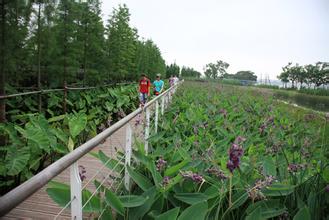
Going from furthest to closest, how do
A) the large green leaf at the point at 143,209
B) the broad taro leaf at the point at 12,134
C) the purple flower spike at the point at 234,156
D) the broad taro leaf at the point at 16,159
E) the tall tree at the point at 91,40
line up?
the tall tree at the point at 91,40
the broad taro leaf at the point at 12,134
the broad taro leaf at the point at 16,159
the large green leaf at the point at 143,209
the purple flower spike at the point at 234,156

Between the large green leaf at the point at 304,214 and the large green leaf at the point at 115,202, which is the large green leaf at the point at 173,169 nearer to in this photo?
the large green leaf at the point at 115,202

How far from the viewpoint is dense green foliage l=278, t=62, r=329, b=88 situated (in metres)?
52.0

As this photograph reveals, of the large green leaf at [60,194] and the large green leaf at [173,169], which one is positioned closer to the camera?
the large green leaf at [60,194]

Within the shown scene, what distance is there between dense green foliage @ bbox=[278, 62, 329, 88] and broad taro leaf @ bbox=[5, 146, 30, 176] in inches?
2221

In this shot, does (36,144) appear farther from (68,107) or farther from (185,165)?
(68,107)

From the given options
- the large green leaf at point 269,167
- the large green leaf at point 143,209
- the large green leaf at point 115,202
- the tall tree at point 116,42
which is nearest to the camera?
the large green leaf at point 115,202

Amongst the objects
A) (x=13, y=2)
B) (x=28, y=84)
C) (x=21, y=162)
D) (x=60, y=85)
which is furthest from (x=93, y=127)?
(x=28, y=84)

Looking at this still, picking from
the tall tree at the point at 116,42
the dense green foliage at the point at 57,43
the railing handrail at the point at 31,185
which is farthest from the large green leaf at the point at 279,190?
the tall tree at the point at 116,42

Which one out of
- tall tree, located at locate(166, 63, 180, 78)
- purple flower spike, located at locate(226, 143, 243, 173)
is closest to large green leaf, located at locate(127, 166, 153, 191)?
purple flower spike, located at locate(226, 143, 243, 173)

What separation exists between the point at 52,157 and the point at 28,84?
195 inches

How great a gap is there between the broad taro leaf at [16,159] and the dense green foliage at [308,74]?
2221 inches

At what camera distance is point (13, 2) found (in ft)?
15.6

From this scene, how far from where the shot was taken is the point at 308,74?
54250 millimetres

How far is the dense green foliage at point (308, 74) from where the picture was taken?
5197 centimetres
